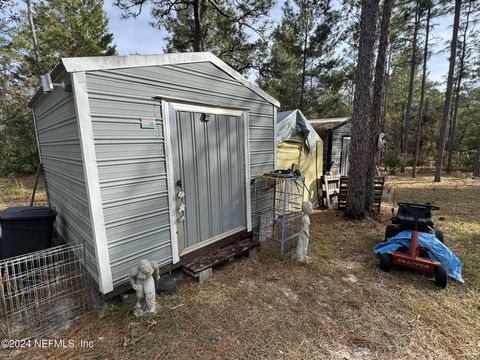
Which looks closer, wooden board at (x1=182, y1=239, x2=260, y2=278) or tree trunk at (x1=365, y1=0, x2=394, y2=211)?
wooden board at (x1=182, y1=239, x2=260, y2=278)

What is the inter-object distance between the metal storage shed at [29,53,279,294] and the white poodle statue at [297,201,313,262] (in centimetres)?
98

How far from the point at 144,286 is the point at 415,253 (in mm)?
3390

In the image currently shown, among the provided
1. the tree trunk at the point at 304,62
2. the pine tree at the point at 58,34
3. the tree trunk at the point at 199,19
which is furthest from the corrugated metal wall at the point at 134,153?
the tree trunk at the point at 304,62

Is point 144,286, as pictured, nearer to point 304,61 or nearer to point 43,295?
point 43,295

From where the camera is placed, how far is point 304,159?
249 inches

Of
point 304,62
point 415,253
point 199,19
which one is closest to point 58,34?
point 199,19

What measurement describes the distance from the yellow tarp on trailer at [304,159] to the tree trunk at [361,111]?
1073 mm

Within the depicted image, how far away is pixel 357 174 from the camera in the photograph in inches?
203

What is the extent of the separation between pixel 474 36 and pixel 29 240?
18.8 m

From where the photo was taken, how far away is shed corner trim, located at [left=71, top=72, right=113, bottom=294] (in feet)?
7.12

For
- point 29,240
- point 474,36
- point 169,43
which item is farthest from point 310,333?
point 474,36

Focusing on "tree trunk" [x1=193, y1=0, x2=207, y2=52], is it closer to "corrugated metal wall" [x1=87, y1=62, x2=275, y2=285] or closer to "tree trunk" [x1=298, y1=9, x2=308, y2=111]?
"tree trunk" [x1=298, y1=9, x2=308, y2=111]

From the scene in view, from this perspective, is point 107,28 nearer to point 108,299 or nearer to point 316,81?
point 316,81

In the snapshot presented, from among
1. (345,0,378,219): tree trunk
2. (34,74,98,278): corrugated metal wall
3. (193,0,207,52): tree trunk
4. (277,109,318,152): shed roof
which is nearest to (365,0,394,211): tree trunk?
(345,0,378,219): tree trunk
